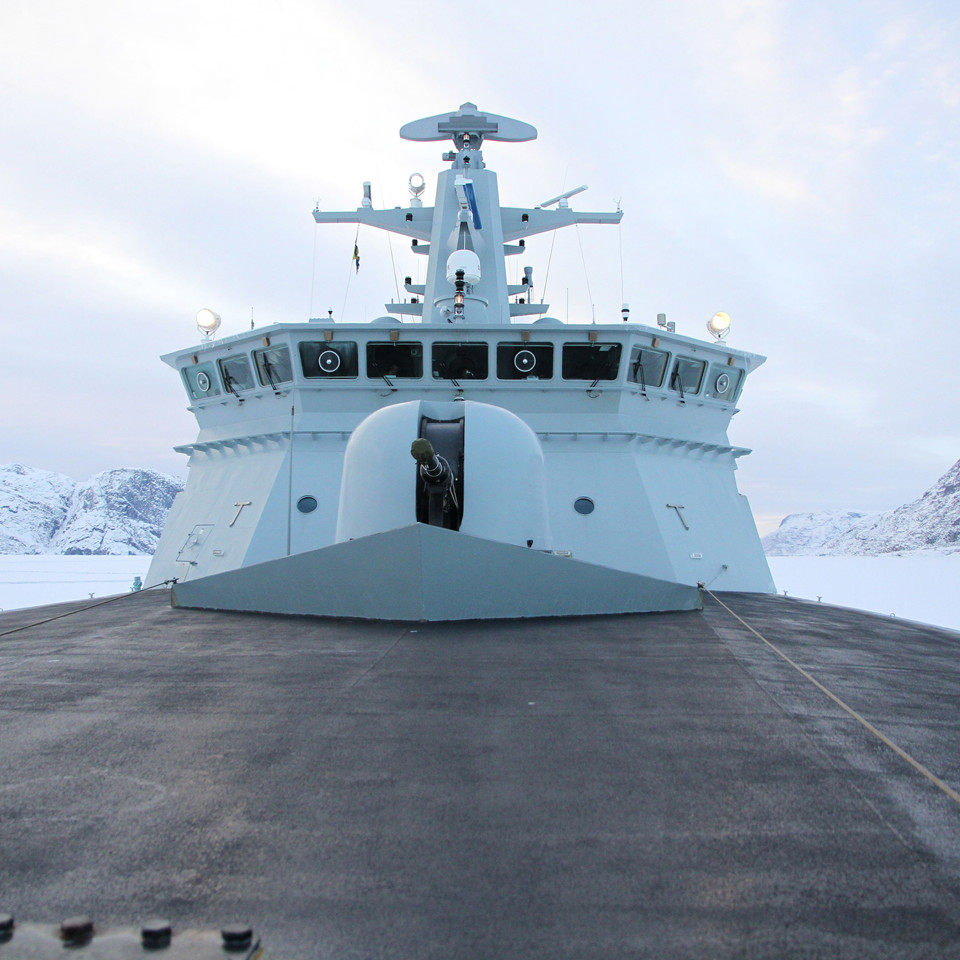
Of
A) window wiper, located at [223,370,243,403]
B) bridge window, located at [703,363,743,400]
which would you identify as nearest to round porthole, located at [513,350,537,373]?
bridge window, located at [703,363,743,400]

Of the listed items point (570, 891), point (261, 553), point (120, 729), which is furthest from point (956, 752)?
point (261, 553)

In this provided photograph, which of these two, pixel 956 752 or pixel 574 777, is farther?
pixel 956 752

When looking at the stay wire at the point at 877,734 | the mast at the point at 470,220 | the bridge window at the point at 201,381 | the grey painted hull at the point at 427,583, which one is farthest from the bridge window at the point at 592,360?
the stay wire at the point at 877,734

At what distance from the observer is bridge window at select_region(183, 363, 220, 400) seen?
1414cm

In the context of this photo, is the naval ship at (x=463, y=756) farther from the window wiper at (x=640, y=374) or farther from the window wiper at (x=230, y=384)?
the window wiper at (x=230, y=384)

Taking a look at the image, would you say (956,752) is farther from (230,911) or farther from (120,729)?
(120,729)

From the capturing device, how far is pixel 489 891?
1856mm

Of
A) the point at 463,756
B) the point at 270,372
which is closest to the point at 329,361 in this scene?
the point at 270,372

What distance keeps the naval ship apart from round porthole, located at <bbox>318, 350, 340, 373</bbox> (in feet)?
16.1

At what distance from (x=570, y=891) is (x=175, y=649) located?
4.55 metres

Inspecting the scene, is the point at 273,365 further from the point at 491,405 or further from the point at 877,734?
the point at 877,734

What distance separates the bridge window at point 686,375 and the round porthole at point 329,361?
6.19 meters

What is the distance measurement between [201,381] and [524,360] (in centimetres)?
662

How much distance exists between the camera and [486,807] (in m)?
2.42
